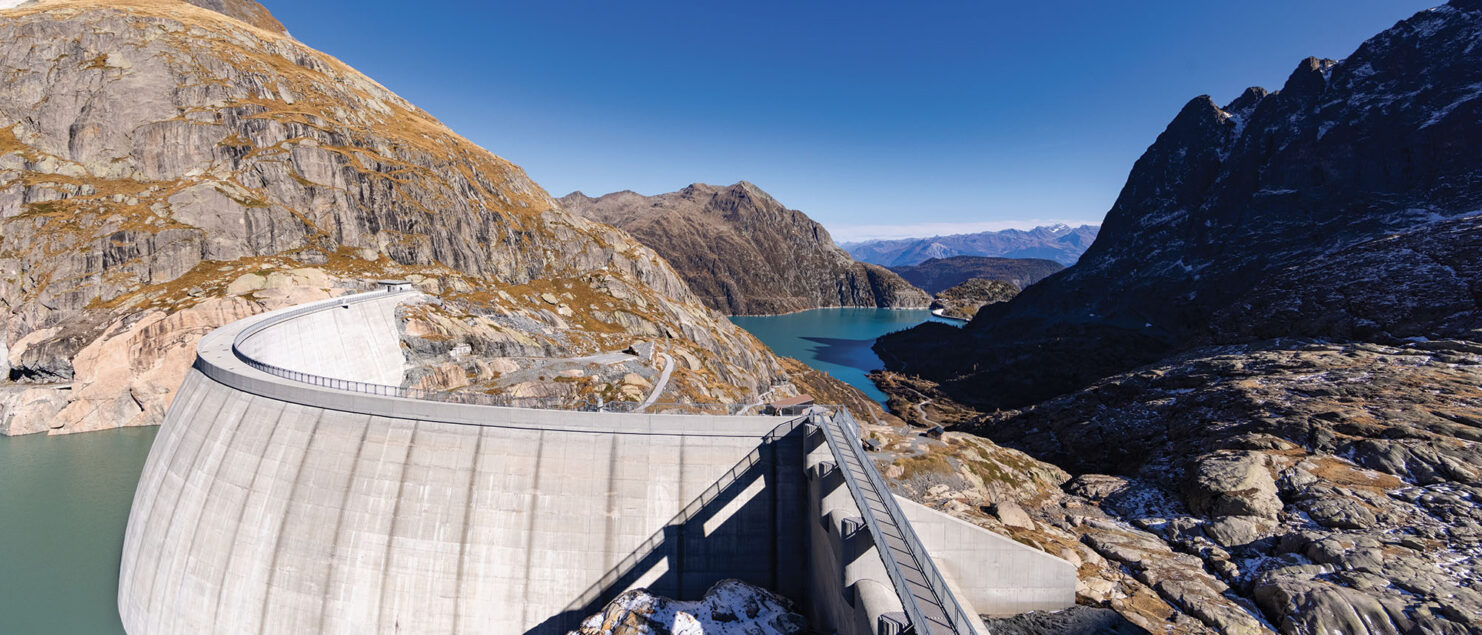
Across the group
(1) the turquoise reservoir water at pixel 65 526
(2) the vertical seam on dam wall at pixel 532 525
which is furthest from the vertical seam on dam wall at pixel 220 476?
(2) the vertical seam on dam wall at pixel 532 525

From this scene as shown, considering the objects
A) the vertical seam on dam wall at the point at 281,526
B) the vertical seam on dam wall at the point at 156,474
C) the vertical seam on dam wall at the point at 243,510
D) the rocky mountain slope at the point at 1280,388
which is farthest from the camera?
the vertical seam on dam wall at the point at 156,474

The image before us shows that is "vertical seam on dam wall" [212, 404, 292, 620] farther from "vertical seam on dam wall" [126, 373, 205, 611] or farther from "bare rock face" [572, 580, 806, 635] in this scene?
"bare rock face" [572, 580, 806, 635]

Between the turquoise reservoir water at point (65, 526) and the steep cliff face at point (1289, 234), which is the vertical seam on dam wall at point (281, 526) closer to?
the turquoise reservoir water at point (65, 526)

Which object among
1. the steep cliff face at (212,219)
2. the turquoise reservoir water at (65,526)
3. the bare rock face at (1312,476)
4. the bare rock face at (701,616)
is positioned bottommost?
the turquoise reservoir water at (65,526)

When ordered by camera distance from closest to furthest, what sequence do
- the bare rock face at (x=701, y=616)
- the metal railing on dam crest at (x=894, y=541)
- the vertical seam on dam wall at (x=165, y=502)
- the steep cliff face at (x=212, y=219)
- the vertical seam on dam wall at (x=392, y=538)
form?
the metal railing on dam crest at (x=894, y=541) < the bare rock face at (x=701, y=616) < the vertical seam on dam wall at (x=392, y=538) < the vertical seam on dam wall at (x=165, y=502) < the steep cliff face at (x=212, y=219)

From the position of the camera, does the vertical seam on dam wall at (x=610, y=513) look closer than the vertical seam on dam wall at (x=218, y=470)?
Yes

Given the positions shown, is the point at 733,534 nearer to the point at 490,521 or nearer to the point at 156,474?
the point at 490,521
